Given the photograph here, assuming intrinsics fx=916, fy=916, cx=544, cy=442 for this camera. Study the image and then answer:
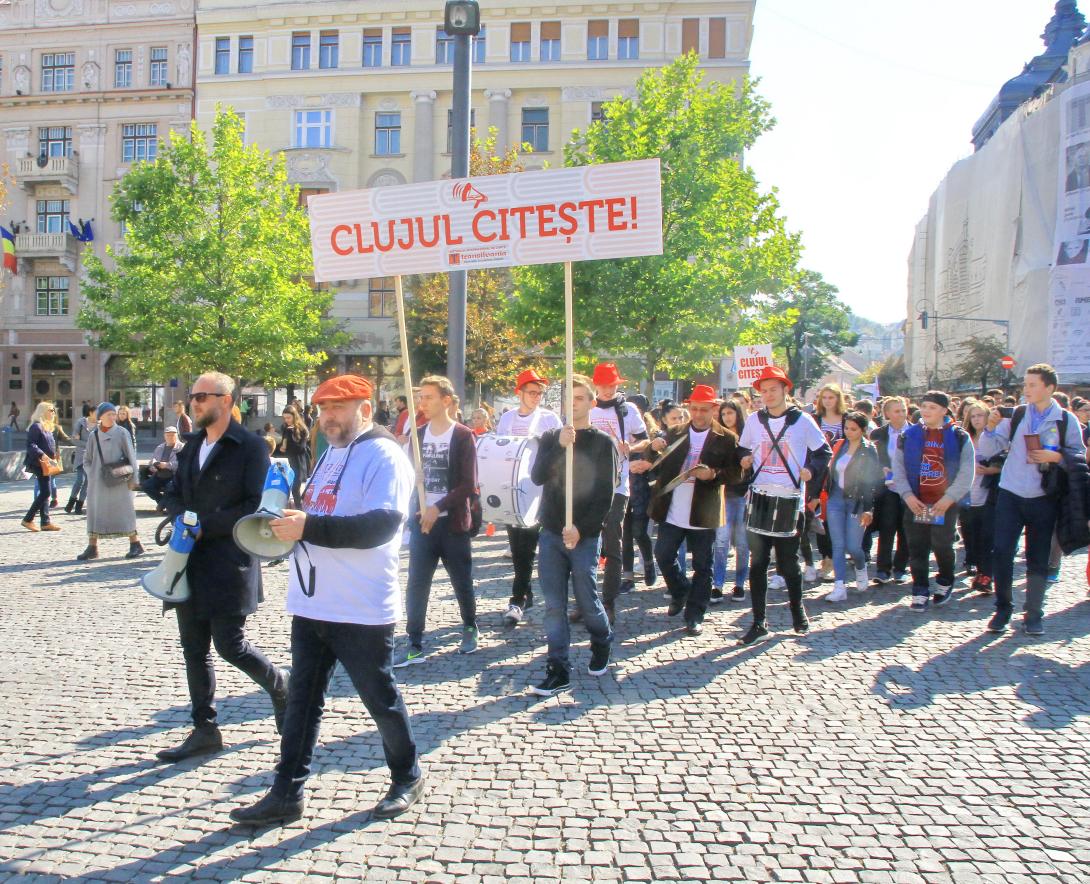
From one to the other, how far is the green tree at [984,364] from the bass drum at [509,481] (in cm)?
2686

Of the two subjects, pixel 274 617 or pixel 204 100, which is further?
pixel 204 100

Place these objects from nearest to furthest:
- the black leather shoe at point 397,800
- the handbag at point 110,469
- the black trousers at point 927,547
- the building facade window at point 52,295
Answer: the black leather shoe at point 397,800, the black trousers at point 927,547, the handbag at point 110,469, the building facade window at point 52,295

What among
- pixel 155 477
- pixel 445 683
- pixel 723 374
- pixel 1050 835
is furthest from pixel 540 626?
pixel 723 374

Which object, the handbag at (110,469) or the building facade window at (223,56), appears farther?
the building facade window at (223,56)

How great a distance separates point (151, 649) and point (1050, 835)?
17.8 ft

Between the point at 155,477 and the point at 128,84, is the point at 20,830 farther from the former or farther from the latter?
the point at 128,84

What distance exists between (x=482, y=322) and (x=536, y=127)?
34.2 feet

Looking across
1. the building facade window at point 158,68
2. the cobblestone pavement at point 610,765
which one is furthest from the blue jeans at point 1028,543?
the building facade window at point 158,68

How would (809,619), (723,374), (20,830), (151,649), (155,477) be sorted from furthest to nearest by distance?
(723,374) < (809,619) < (151,649) < (155,477) < (20,830)

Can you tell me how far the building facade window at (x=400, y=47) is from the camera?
37094mm

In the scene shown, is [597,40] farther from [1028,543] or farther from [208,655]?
[208,655]

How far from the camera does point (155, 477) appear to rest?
493 cm

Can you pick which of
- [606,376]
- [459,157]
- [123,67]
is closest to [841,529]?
[606,376]

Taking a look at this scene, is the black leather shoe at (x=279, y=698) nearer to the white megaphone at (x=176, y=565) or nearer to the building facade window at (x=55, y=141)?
the white megaphone at (x=176, y=565)
